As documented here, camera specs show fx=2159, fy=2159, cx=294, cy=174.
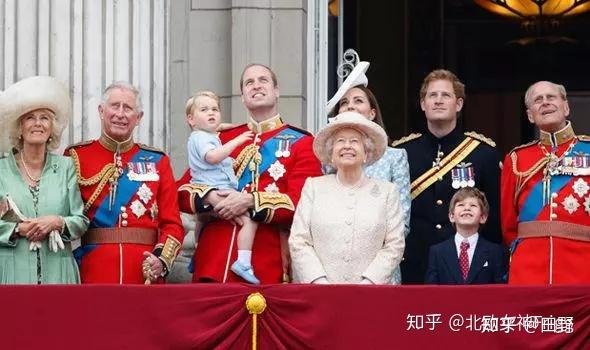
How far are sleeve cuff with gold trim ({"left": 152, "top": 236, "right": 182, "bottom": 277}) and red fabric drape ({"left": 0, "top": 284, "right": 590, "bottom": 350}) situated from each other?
0.73m

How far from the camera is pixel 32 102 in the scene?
11555 mm

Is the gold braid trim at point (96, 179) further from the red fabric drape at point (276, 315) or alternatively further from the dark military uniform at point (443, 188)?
the dark military uniform at point (443, 188)

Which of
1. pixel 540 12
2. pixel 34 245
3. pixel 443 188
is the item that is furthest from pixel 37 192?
pixel 540 12

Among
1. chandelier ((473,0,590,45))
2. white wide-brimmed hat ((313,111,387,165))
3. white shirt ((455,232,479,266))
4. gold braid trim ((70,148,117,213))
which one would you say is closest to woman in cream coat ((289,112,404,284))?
white wide-brimmed hat ((313,111,387,165))

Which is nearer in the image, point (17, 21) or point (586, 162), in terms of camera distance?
point (586, 162)

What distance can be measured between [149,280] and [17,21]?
2.52m

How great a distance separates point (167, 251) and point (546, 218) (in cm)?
205

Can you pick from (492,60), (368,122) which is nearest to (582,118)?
(492,60)

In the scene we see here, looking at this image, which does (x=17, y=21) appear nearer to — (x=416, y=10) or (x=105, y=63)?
(x=105, y=63)

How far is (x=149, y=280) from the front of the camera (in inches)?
455

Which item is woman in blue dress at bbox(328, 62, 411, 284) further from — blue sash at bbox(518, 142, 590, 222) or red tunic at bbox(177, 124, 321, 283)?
blue sash at bbox(518, 142, 590, 222)

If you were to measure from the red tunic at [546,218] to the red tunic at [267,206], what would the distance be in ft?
3.60

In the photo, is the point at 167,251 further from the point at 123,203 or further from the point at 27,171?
the point at 27,171

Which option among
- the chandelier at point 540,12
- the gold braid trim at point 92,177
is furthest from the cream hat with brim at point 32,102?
the chandelier at point 540,12
